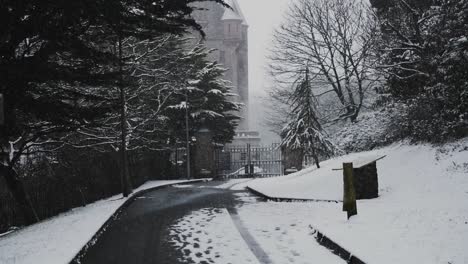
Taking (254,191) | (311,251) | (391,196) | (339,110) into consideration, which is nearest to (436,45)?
(391,196)

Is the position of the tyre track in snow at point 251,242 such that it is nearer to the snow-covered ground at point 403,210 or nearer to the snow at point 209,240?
the snow at point 209,240

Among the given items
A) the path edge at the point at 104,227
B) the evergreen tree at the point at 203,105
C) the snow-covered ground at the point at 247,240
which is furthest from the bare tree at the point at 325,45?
the snow-covered ground at the point at 247,240

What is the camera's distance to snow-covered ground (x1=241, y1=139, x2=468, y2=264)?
660 centimetres

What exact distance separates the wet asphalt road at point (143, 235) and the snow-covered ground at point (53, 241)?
29 centimetres

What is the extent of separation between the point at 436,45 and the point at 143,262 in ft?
39.1

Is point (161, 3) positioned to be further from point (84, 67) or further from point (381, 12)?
point (381, 12)

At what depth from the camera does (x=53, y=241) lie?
8719 mm

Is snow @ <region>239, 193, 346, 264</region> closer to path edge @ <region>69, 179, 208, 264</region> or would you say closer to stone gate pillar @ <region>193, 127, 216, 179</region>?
path edge @ <region>69, 179, 208, 264</region>

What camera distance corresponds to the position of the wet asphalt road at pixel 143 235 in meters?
7.53

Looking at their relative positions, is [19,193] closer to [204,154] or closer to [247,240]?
[247,240]

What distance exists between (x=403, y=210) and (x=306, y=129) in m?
11.8

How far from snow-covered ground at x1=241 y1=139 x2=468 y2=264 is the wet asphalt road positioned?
1.98m

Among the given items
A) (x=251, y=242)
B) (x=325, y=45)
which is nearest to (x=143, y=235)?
(x=251, y=242)

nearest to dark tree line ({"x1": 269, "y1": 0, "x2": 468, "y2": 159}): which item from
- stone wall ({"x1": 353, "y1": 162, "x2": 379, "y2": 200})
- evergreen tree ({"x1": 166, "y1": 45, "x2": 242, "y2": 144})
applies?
stone wall ({"x1": 353, "y1": 162, "x2": 379, "y2": 200})
